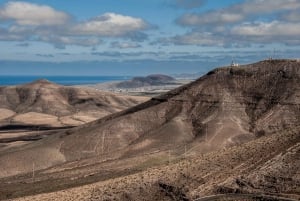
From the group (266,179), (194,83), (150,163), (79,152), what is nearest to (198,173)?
(266,179)

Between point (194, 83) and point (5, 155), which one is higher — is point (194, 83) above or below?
above

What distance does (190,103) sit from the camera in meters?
140

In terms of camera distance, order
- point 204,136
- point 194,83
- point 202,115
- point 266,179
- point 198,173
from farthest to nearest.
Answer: point 194,83 < point 202,115 < point 204,136 < point 198,173 < point 266,179

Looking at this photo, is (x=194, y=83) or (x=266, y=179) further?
(x=194, y=83)

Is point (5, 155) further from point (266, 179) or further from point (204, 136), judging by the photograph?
point (266, 179)

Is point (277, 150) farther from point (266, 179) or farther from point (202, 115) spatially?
point (202, 115)

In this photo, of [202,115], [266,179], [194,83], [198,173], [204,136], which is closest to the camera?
[266,179]

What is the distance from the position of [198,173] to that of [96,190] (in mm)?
11842

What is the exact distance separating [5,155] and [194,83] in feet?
147

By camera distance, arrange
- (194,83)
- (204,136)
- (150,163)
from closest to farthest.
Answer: (150,163), (204,136), (194,83)

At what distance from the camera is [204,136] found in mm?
126188

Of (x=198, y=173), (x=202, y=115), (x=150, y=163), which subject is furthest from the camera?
(x=202, y=115)

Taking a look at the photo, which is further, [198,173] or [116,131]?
[116,131]

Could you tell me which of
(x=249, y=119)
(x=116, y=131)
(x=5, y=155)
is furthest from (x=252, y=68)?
(x=5, y=155)
